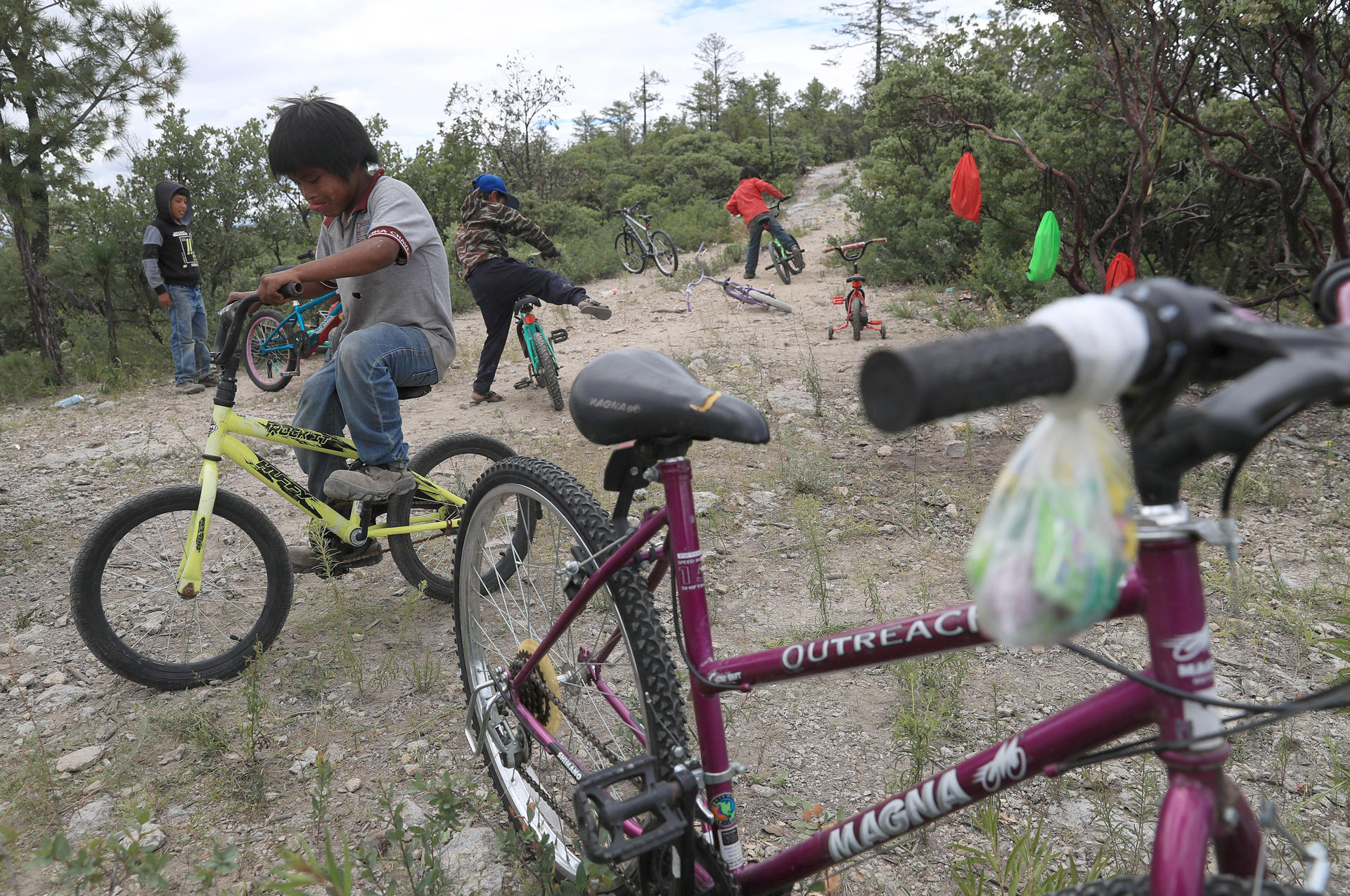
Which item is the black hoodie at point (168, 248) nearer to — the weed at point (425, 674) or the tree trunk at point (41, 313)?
the tree trunk at point (41, 313)

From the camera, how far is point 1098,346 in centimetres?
74

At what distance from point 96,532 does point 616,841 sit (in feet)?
8.02

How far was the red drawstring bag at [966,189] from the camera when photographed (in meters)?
6.43

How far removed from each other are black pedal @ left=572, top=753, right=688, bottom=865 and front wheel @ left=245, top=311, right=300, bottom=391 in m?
8.03

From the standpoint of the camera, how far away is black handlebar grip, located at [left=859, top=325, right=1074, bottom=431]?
0.71 metres

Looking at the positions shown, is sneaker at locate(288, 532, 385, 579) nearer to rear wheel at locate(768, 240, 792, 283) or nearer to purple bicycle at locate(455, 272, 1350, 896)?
purple bicycle at locate(455, 272, 1350, 896)

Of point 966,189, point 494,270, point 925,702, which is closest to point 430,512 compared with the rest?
point 925,702

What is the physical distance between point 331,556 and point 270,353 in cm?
637

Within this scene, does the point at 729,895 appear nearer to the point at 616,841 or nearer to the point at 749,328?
the point at 616,841

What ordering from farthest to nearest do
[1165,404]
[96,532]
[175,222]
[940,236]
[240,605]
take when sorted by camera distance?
[940,236], [175,222], [240,605], [96,532], [1165,404]

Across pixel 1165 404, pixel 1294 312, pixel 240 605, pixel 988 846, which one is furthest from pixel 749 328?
pixel 1165 404

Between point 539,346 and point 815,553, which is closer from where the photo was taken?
point 815,553

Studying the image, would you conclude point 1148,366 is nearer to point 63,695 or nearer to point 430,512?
point 430,512

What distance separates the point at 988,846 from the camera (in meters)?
2.21
